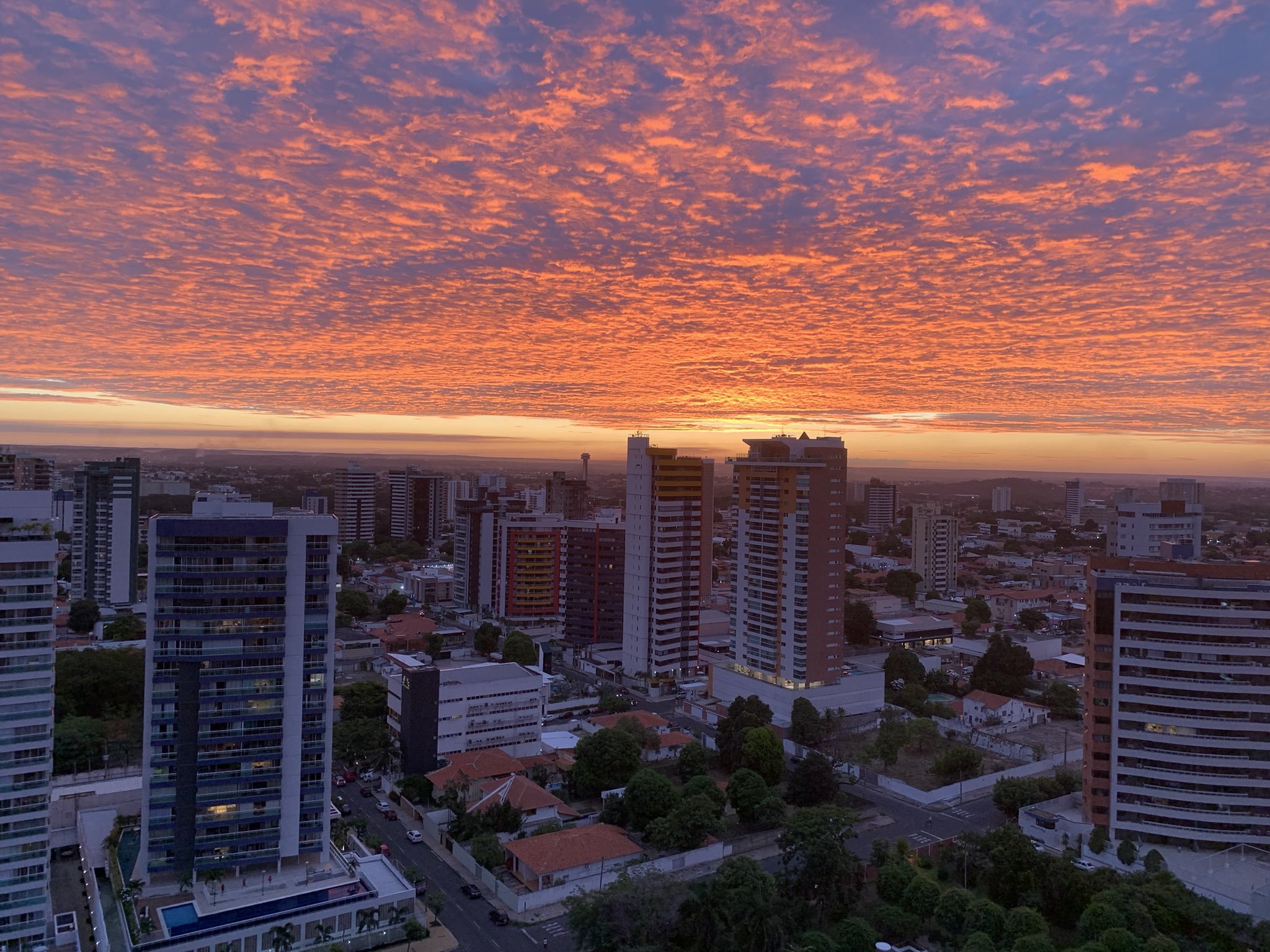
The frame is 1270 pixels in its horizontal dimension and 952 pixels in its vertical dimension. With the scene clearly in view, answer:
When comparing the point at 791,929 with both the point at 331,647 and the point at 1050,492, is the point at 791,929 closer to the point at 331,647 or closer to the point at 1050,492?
the point at 331,647

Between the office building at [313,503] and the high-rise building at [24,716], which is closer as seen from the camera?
the high-rise building at [24,716]

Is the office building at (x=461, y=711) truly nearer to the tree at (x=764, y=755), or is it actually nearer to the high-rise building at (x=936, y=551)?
the tree at (x=764, y=755)

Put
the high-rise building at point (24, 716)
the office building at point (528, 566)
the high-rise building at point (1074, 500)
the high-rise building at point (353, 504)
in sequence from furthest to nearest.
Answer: the high-rise building at point (1074, 500)
the high-rise building at point (353, 504)
the office building at point (528, 566)
the high-rise building at point (24, 716)

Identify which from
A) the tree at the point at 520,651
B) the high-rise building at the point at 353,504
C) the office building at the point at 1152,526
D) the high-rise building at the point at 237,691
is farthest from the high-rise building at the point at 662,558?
the high-rise building at the point at 353,504

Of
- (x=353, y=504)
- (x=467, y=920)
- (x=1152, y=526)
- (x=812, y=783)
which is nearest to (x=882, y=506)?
(x=1152, y=526)

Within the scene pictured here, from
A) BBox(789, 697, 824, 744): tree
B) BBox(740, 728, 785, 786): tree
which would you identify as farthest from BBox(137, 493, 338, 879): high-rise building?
BBox(789, 697, 824, 744): tree

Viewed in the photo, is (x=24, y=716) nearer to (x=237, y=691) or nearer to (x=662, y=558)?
(x=237, y=691)

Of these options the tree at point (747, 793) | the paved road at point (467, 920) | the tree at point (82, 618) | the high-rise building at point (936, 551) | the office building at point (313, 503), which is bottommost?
the paved road at point (467, 920)

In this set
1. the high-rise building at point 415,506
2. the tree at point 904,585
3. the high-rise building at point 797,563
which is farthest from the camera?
the high-rise building at point 415,506
